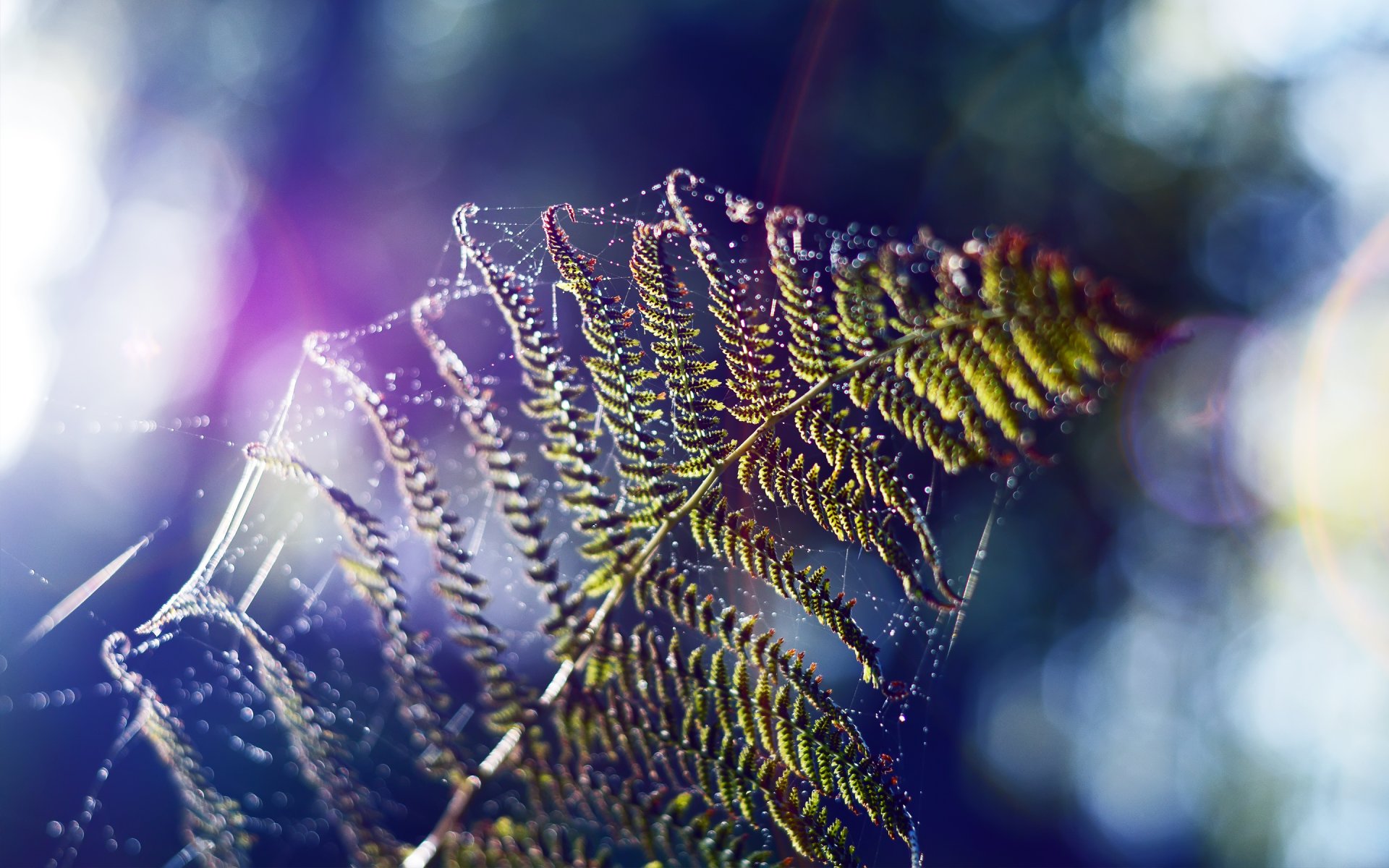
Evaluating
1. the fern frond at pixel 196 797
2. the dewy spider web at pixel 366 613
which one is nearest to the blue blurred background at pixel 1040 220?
the dewy spider web at pixel 366 613

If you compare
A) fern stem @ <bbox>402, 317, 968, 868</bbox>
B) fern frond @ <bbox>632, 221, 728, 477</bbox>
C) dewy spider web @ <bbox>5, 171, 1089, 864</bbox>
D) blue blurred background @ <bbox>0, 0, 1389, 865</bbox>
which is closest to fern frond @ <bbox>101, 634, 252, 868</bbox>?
dewy spider web @ <bbox>5, 171, 1089, 864</bbox>

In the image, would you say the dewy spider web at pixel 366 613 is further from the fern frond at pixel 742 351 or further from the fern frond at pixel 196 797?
the fern frond at pixel 742 351

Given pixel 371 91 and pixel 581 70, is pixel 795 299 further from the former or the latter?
pixel 371 91

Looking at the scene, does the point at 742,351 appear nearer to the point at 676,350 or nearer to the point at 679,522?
the point at 676,350

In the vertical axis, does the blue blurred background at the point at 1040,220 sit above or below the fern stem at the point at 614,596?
above

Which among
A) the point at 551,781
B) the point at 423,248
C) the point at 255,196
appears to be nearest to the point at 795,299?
the point at 551,781

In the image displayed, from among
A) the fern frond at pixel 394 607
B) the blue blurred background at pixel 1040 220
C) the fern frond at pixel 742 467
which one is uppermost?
the blue blurred background at pixel 1040 220

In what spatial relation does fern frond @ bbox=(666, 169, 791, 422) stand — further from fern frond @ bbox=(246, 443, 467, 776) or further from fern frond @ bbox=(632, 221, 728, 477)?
fern frond @ bbox=(246, 443, 467, 776)
